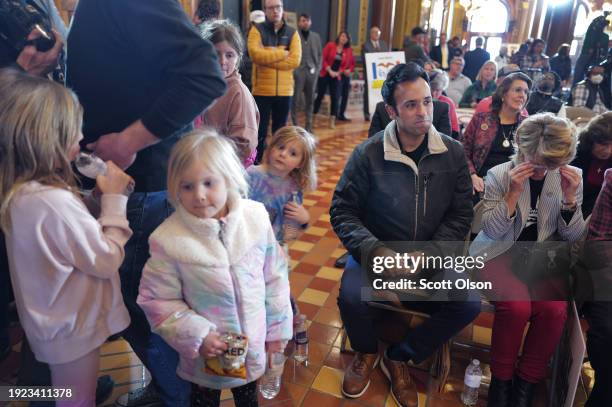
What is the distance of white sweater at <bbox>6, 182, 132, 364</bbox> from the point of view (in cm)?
108

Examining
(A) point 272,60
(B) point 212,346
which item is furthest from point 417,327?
(A) point 272,60

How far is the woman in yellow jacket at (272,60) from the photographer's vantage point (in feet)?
Answer: 15.0

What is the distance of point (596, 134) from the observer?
2.07 m

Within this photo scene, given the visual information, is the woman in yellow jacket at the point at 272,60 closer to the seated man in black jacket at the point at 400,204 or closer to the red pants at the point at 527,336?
the seated man in black jacket at the point at 400,204

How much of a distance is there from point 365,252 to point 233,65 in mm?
1013

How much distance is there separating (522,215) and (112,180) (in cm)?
161

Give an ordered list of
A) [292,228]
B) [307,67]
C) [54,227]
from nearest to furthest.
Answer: [54,227] < [292,228] < [307,67]

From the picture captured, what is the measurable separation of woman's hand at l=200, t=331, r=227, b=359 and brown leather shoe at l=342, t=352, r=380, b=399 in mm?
878

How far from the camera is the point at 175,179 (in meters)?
1.19

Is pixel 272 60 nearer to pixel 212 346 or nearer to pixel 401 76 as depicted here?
pixel 401 76

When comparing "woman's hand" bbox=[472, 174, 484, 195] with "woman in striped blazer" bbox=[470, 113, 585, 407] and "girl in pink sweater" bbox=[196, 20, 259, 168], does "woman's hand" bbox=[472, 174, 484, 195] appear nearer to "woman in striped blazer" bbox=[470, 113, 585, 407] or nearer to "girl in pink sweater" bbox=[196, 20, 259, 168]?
"woman in striped blazer" bbox=[470, 113, 585, 407]

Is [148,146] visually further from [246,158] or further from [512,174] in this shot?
[512,174]

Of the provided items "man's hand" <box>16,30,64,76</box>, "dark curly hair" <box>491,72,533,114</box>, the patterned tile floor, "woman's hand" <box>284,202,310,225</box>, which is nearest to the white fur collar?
"woman's hand" <box>284,202,310,225</box>

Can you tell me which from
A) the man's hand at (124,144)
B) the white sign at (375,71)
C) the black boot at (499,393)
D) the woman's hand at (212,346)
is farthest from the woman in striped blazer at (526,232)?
the white sign at (375,71)
